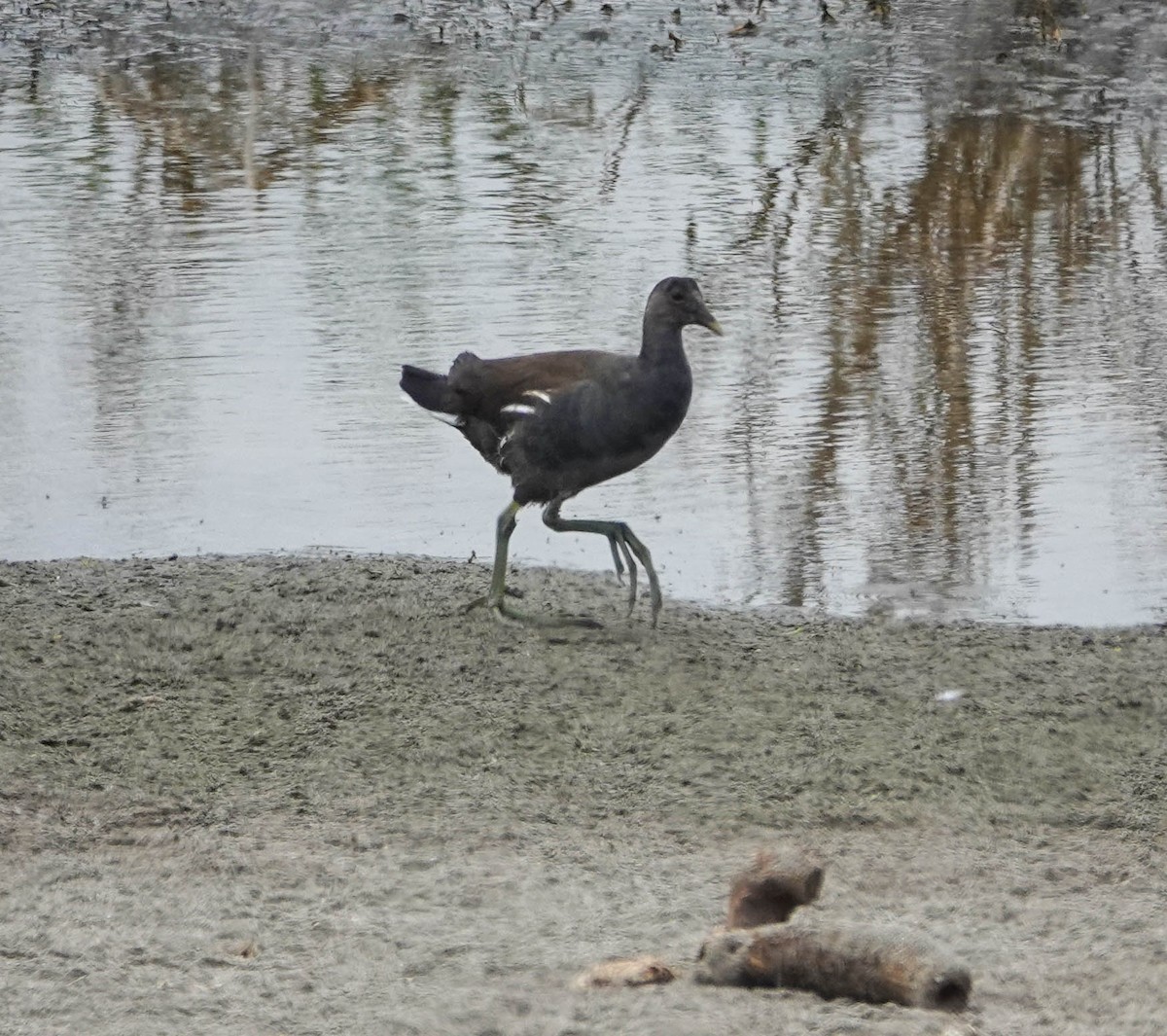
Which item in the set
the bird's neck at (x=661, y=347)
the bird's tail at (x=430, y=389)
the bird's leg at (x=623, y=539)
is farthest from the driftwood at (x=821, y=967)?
the bird's tail at (x=430, y=389)

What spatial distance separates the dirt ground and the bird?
270 mm

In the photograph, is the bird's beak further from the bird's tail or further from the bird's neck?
the bird's tail

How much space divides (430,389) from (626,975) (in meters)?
2.94

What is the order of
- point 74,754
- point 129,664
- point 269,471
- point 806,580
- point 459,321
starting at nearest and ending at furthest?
1. point 74,754
2. point 129,664
3. point 806,580
4. point 269,471
5. point 459,321

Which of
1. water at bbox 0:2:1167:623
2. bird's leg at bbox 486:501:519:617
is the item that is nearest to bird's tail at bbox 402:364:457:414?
bird's leg at bbox 486:501:519:617

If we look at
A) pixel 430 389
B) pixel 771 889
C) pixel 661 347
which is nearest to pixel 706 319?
pixel 661 347

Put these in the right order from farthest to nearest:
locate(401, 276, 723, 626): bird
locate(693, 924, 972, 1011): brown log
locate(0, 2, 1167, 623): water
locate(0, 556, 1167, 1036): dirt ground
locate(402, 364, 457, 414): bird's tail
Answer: locate(0, 2, 1167, 623): water, locate(402, 364, 457, 414): bird's tail, locate(401, 276, 723, 626): bird, locate(0, 556, 1167, 1036): dirt ground, locate(693, 924, 972, 1011): brown log

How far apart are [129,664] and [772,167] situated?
6.78m

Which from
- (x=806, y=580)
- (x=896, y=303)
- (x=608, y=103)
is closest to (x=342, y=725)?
(x=806, y=580)

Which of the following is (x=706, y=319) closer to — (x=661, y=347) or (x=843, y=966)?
(x=661, y=347)

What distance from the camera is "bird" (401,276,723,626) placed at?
594cm

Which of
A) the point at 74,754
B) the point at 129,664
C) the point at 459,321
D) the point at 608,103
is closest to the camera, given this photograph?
the point at 74,754

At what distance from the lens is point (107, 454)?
759 cm

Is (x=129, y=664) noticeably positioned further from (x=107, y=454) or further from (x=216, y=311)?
(x=216, y=311)
